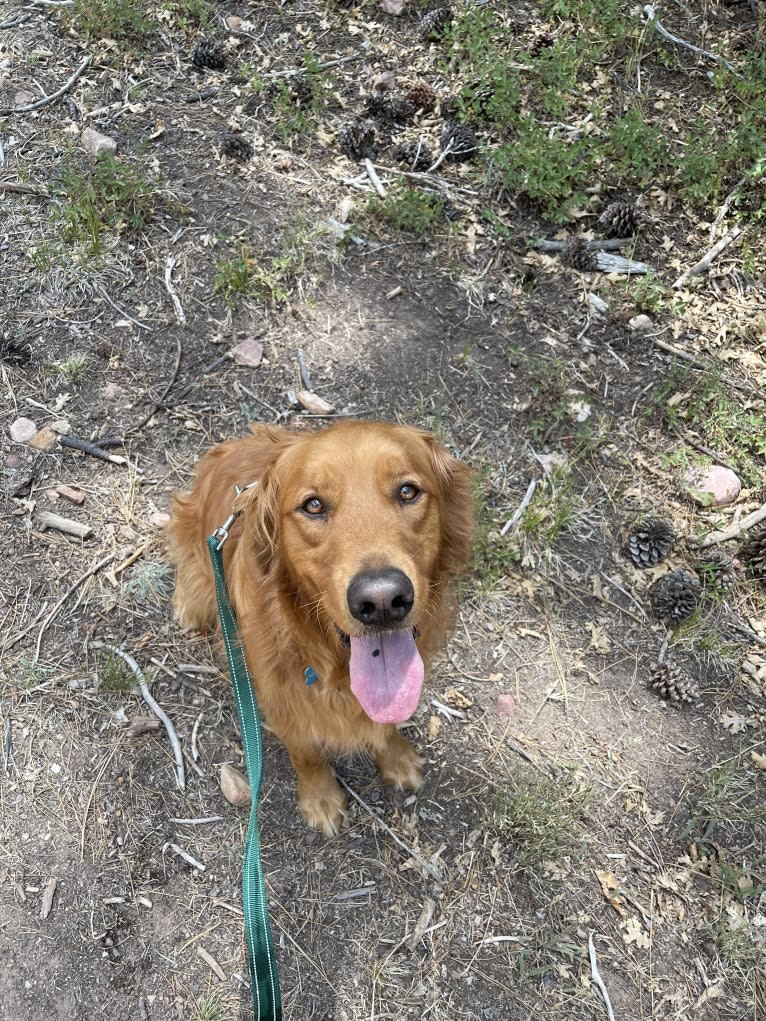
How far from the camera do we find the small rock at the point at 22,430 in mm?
3886

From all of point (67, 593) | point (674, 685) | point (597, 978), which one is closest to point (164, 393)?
point (67, 593)

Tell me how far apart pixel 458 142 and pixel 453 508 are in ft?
11.4

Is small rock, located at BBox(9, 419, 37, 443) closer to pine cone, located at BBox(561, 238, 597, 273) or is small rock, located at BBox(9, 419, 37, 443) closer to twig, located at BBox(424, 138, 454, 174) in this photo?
twig, located at BBox(424, 138, 454, 174)

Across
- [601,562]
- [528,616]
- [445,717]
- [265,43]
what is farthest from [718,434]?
[265,43]

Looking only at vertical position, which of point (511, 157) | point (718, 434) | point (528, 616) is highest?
point (511, 157)

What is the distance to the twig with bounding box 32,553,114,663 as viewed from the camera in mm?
3388

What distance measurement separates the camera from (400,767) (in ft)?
10.4

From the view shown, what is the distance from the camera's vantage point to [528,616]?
367 cm

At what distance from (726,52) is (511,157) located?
225 centimetres

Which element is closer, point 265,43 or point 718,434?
point 718,434

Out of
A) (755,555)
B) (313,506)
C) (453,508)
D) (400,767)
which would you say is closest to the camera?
(313,506)

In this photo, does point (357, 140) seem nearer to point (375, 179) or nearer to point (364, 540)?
point (375, 179)

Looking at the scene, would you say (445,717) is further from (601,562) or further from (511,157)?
(511,157)

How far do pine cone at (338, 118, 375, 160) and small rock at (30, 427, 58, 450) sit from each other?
2.87 m
